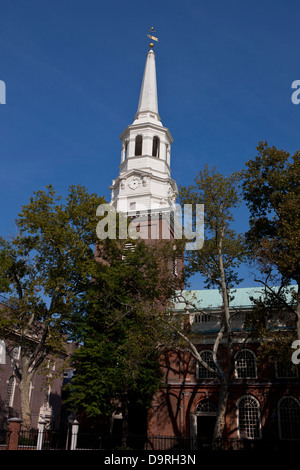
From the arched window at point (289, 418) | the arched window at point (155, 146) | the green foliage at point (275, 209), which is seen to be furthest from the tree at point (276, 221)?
the arched window at point (155, 146)

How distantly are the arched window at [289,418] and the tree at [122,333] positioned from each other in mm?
8833

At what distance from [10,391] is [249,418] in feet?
67.5

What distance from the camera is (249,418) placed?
105ft

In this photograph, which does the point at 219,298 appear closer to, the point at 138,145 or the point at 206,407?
the point at 206,407

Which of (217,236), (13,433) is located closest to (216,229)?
(217,236)

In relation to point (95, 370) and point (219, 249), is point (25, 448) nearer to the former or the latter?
point (95, 370)

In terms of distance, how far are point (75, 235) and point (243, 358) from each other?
15.4 meters

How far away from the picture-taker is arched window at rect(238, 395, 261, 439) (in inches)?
1235

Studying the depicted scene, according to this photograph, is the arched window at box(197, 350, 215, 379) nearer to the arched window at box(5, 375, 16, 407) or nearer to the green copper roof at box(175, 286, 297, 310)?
the green copper roof at box(175, 286, 297, 310)

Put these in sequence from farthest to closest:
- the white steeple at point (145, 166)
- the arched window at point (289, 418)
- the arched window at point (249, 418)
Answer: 1. the white steeple at point (145, 166)
2. the arched window at point (249, 418)
3. the arched window at point (289, 418)

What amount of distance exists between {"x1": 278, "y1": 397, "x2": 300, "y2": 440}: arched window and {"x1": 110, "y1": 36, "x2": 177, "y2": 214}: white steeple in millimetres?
18749

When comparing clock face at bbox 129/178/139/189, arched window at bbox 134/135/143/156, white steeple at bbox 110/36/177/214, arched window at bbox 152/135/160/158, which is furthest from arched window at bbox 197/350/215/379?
arched window at bbox 134/135/143/156

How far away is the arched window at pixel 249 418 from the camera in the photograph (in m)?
31.4

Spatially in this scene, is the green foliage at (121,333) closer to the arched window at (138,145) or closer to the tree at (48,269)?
the tree at (48,269)
